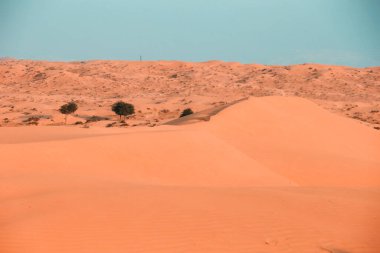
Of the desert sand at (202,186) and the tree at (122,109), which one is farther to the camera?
the tree at (122,109)

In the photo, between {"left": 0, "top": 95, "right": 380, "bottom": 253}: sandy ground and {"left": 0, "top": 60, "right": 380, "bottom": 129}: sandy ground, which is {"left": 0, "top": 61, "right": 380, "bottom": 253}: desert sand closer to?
{"left": 0, "top": 95, "right": 380, "bottom": 253}: sandy ground

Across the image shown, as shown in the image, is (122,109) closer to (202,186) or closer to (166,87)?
(202,186)

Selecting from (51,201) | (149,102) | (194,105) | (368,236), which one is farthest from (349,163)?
(149,102)

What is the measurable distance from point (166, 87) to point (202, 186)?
50.2 meters

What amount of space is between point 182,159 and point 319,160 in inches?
257

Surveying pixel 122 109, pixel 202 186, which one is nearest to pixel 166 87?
pixel 122 109

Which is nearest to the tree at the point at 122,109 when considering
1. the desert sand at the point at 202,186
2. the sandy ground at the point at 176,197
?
the desert sand at the point at 202,186

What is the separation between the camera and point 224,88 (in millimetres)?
59906

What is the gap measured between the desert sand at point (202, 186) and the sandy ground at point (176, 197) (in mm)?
33

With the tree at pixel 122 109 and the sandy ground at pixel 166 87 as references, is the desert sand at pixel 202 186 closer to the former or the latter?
the tree at pixel 122 109

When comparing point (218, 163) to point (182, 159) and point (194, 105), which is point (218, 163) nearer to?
point (182, 159)

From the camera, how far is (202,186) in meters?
12.4

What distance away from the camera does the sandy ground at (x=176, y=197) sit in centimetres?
704

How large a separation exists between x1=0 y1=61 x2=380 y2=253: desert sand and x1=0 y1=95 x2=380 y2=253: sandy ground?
0.11 feet
